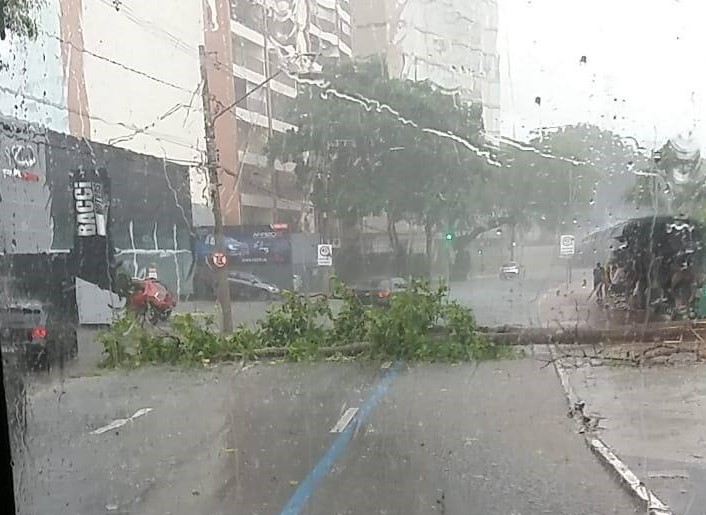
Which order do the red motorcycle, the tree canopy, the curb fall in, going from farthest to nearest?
the red motorcycle, the tree canopy, the curb

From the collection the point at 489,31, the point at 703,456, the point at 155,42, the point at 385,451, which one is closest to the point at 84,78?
the point at 155,42

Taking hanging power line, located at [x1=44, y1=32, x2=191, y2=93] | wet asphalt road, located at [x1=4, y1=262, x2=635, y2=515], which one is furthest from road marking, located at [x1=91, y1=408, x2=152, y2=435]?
hanging power line, located at [x1=44, y1=32, x2=191, y2=93]

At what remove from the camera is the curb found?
2025 millimetres

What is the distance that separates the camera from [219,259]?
2.21m

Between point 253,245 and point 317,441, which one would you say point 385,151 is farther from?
point 317,441

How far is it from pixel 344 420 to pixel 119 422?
2.09 ft

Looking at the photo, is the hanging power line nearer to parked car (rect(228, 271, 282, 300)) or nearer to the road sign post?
parked car (rect(228, 271, 282, 300))

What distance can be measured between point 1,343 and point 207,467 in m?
0.65

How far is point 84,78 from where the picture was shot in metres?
2.28

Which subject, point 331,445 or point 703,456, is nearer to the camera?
point 703,456

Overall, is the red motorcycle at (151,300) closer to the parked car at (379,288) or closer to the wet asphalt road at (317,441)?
the wet asphalt road at (317,441)

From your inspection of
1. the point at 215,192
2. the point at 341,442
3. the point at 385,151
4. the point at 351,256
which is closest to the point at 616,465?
the point at 341,442

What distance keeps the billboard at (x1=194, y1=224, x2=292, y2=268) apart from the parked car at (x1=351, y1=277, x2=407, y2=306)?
22cm

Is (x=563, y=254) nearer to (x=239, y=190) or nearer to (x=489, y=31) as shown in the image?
(x=489, y=31)
